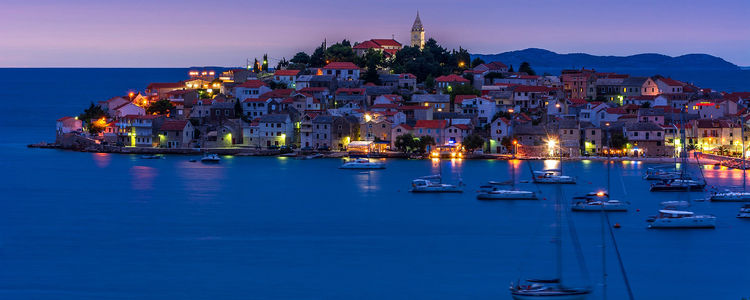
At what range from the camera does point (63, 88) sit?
8756 cm

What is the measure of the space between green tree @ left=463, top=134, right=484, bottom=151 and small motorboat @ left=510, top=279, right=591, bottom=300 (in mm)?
19745

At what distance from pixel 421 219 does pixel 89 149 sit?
20.2 meters

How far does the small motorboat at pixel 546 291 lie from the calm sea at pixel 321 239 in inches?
39.8

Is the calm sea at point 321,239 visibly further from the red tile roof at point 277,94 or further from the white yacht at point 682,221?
the red tile roof at point 277,94

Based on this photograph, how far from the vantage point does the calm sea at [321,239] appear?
642 inches

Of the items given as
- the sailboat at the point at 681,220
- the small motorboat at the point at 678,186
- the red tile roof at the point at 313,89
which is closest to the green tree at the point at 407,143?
the red tile roof at the point at 313,89

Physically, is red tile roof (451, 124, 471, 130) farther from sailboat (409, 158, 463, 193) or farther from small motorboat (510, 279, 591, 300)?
small motorboat (510, 279, 591, 300)

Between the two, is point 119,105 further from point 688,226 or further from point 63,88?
point 63,88

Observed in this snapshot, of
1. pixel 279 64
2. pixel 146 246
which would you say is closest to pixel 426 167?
pixel 146 246

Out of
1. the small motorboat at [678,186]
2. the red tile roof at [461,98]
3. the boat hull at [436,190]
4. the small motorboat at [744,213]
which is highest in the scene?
the red tile roof at [461,98]

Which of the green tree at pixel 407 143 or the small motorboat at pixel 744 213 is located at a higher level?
the green tree at pixel 407 143

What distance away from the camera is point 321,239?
19.9 meters

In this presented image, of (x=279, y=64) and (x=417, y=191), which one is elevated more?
(x=279, y=64)

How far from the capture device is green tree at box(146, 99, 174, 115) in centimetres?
4053
